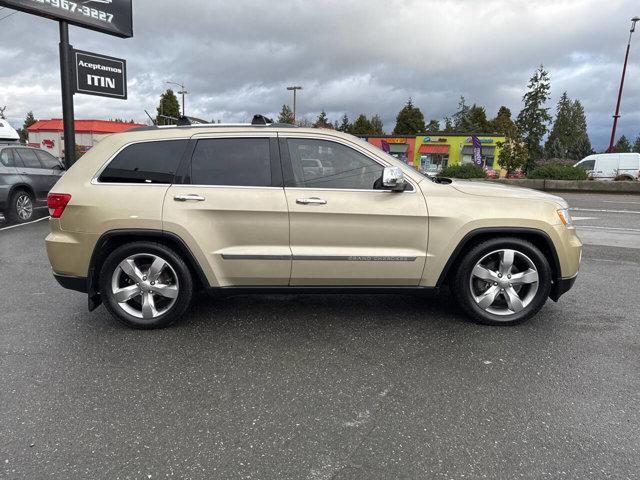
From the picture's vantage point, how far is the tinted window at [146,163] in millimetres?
3674

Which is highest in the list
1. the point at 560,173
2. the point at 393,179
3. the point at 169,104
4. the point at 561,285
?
the point at 169,104

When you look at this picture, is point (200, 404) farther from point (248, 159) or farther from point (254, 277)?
point (248, 159)

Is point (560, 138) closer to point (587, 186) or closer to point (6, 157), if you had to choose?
point (587, 186)

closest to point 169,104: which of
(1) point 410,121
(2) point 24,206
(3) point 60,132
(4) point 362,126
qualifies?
(3) point 60,132

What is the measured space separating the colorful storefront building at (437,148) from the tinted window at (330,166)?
158 feet

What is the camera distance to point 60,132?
6275 cm

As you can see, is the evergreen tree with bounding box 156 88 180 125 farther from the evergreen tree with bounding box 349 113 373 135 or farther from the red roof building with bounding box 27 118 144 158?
the evergreen tree with bounding box 349 113 373 135

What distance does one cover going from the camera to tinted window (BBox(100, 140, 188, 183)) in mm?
3674

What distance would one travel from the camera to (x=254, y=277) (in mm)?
3666

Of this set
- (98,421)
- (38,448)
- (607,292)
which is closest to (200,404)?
(98,421)

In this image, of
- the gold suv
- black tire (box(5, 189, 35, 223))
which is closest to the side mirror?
the gold suv

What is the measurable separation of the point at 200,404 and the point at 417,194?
2290 millimetres

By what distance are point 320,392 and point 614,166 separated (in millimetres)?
27236

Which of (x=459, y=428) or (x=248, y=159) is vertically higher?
(x=248, y=159)
